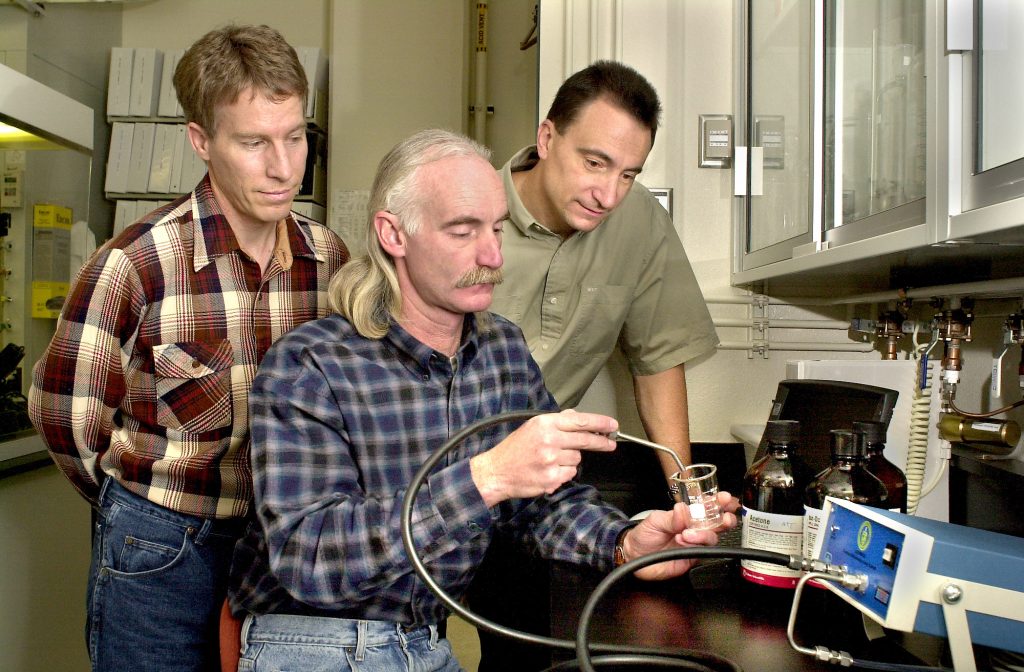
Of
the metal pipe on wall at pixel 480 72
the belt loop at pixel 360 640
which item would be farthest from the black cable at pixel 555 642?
the metal pipe on wall at pixel 480 72

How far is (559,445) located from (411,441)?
0.88 feet

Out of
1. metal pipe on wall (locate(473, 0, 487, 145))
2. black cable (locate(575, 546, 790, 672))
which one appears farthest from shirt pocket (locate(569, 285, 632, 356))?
metal pipe on wall (locate(473, 0, 487, 145))

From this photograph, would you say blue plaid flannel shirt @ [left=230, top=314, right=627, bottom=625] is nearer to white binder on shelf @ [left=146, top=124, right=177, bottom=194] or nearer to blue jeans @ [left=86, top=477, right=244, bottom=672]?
blue jeans @ [left=86, top=477, right=244, bottom=672]

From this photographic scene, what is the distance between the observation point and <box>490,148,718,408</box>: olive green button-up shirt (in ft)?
6.04

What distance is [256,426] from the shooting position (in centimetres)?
104

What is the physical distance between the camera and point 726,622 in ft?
3.02

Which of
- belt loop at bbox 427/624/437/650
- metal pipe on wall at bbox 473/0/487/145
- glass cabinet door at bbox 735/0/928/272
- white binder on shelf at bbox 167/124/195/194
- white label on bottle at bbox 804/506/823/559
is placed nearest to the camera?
white label on bottle at bbox 804/506/823/559

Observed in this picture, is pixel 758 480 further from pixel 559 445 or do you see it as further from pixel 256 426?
pixel 256 426

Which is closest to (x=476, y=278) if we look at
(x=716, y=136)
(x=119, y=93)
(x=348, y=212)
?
(x=716, y=136)

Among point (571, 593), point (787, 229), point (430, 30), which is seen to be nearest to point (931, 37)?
point (787, 229)

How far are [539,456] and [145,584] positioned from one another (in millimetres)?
742

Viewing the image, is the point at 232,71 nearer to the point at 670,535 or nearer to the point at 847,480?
the point at 670,535

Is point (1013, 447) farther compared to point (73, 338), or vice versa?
point (1013, 447)

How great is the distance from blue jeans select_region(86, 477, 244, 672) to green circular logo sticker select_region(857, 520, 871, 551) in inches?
38.3
